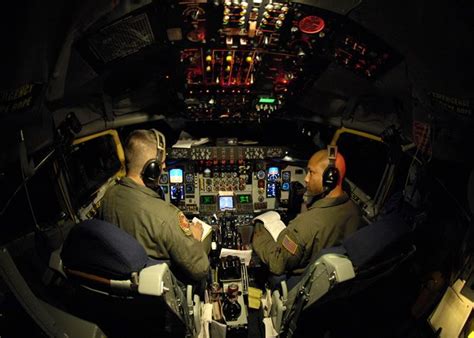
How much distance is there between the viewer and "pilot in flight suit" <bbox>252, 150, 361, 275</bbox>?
1.80 m

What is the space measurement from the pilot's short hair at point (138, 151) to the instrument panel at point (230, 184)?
106 centimetres

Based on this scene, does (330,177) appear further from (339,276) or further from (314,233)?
(339,276)

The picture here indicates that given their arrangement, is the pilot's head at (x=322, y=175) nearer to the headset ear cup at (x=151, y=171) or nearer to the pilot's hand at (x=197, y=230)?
the pilot's hand at (x=197, y=230)

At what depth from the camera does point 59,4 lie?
59.7 inches

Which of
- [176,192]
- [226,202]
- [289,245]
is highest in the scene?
[289,245]

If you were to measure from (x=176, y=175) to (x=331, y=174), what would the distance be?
158 cm

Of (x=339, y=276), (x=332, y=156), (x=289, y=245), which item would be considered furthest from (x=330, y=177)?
(x=339, y=276)

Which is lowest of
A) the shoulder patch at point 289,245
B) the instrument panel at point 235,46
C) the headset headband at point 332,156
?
the shoulder patch at point 289,245

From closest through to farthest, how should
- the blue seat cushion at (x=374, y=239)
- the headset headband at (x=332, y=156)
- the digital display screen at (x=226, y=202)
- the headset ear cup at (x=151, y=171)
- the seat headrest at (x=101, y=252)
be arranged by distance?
the seat headrest at (x=101, y=252) → the blue seat cushion at (x=374, y=239) → the headset ear cup at (x=151, y=171) → the headset headband at (x=332, y=156) → the digital display screen at (x=226, y=202)

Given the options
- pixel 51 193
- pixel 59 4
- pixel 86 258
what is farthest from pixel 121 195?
pixel 51 193

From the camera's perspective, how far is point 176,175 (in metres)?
2.98

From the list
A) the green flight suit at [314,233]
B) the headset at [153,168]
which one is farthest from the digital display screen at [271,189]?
the headset at [153,168]

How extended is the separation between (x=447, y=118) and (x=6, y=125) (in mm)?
2586

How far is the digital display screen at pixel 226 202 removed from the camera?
3.07 meters
